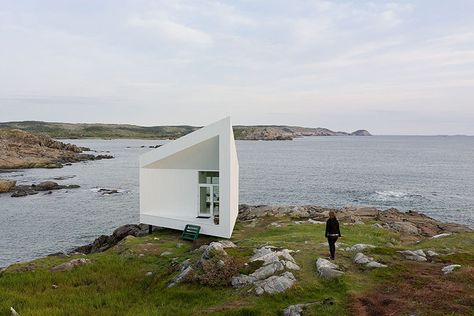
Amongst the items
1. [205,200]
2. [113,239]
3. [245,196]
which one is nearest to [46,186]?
[245,196]

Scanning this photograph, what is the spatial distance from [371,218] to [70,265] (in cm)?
2697

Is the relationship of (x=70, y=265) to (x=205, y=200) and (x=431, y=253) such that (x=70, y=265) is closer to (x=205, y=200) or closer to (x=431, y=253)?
(x=205, y=200)

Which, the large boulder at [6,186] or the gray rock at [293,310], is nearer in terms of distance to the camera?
the gray rock at [293,310]

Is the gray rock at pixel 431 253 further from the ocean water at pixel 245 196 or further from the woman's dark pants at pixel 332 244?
the ocean water at pixel 245 196

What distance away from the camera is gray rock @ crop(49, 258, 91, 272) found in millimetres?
20756

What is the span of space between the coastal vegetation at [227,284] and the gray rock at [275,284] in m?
0.24

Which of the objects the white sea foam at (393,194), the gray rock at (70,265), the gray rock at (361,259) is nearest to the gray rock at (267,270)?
the gray rock at (361,259)

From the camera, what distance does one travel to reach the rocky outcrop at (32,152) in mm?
95625

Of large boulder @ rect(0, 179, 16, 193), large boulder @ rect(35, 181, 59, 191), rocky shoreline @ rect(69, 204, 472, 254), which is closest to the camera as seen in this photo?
rocky shoreline @ rect(69, 204, 472, 254)

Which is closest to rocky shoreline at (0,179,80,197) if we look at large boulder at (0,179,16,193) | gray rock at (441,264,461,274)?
large boulder at (0,179,16,193)

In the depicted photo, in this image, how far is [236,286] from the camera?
16.8 metres

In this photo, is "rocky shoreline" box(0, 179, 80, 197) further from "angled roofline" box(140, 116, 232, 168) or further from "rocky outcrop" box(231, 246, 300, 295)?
"rocky outcrop" box(231, 246, 300, 295)

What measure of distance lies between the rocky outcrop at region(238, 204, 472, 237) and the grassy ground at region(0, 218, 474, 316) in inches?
408

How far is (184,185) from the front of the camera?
95.9 feet
